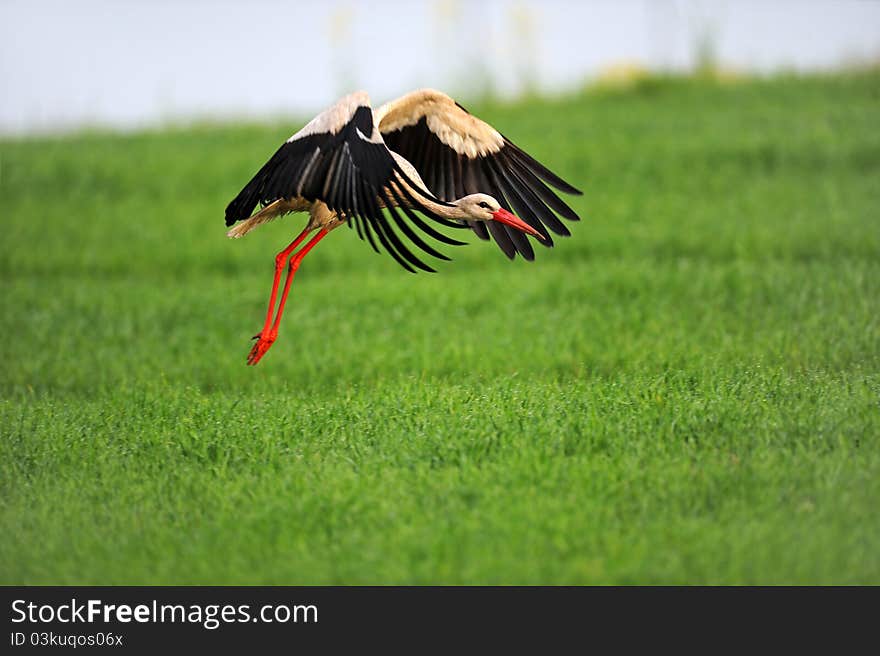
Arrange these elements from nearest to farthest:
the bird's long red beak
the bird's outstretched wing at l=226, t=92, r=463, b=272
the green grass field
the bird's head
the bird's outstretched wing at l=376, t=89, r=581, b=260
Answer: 1. the green grass field
2. the bird's outstretched wing at l=226, t=92, r=463, b=272
3. the bird's long red beak
4. the bird's head
5. the bird's outstretched wing at l=376, t=89, r=581, b=260

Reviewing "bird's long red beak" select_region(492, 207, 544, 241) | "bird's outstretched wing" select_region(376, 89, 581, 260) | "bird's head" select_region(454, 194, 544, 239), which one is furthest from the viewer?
"bird's outstretched wing" select_region(376, 89, 581, 260)

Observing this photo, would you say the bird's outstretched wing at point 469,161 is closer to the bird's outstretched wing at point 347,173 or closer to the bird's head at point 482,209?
the bird's head at point 482,209

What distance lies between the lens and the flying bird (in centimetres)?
639

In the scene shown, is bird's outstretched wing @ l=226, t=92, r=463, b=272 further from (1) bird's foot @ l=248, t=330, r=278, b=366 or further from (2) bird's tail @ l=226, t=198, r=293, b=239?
(1) bird's foot @ l=248, t=330, r=278, b=366

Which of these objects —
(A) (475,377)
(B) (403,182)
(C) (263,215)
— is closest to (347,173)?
(B) (403,182)

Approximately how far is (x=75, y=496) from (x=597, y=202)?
8.65m

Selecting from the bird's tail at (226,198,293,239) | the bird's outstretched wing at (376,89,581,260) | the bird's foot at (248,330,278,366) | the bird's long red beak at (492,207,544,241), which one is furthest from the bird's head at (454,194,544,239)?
the bird's foot at (248,330,278,366)

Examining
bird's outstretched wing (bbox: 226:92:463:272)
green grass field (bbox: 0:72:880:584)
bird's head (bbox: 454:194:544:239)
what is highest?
bird's outstretched wing (bbox: 226:92:463:272)

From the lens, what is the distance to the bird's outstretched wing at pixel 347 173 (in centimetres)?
633

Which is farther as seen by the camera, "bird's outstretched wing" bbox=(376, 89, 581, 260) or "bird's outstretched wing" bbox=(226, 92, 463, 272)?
"bird's outstretched wing" bbox=(376, 89, 581, 260)

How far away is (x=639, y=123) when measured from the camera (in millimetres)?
16188

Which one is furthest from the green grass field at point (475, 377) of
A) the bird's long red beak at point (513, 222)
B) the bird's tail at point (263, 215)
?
the bird's tail at point (263, 215)

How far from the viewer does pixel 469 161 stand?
785 centimetres

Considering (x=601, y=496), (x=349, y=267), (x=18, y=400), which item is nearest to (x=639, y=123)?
(x=349, y=267)
